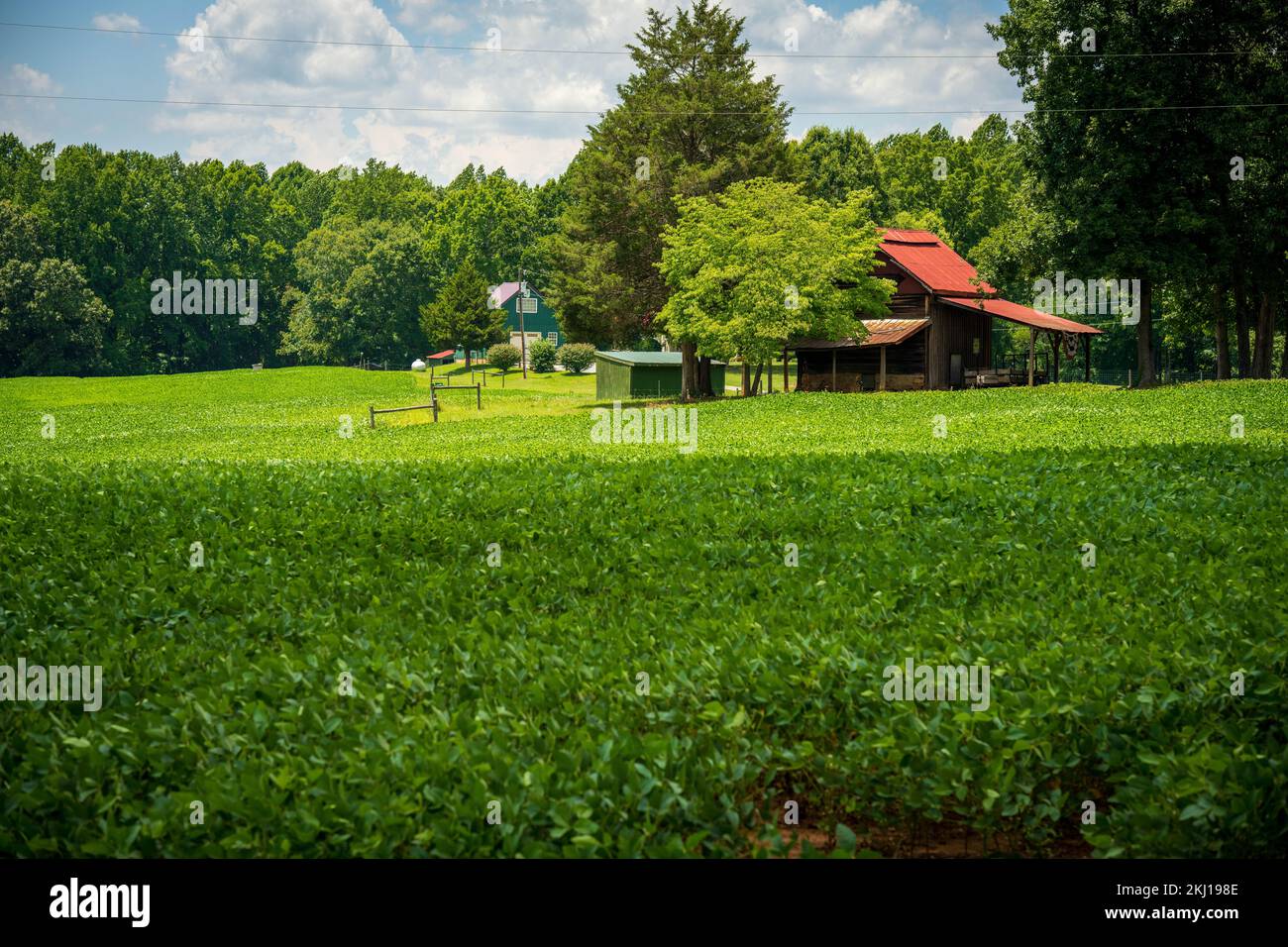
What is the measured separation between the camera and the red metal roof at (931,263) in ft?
164

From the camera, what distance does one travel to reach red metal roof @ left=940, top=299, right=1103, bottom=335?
1958 inches

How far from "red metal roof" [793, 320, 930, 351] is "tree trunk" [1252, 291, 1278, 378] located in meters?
13.4

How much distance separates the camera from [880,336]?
163ft

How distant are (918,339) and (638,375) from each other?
568 inches

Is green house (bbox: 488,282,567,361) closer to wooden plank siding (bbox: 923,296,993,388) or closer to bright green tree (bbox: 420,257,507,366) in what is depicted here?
bright green tree (bbox: 420,257,507,366)

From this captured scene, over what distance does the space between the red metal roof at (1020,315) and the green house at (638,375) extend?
12.7 m

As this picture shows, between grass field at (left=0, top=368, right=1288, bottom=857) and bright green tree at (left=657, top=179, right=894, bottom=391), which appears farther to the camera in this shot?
bright green tree at (left=657, top=179, right=894, bottom=391)

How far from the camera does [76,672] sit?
23.4 feet

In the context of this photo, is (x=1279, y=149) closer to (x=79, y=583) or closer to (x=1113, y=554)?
(x=1113, y=554)

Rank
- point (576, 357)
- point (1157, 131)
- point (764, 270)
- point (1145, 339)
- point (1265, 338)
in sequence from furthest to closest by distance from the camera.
Result: 1. point (576, 357)
2. point (764, 270)
3. point (1265, 338)
4. point (1145, 339)
5. point (1157, 131)

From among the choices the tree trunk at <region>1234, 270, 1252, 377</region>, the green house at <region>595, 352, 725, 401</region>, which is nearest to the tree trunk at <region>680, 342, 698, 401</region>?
the green house at <region>595, 352, 725, 401</region>

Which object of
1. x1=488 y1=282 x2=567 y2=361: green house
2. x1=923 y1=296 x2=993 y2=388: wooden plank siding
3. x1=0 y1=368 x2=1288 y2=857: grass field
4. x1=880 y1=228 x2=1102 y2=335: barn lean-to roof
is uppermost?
x1=488 y1=282 x2=567 y2=361: green house

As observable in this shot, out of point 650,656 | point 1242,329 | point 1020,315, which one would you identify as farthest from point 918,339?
point 650,656

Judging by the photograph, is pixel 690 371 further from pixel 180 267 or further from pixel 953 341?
pixel 180 267
